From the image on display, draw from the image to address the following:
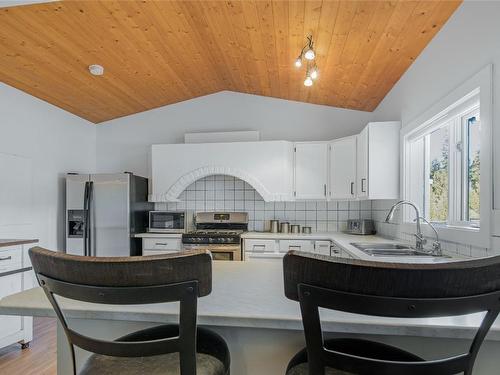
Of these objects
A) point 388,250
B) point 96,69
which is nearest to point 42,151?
point 96,69

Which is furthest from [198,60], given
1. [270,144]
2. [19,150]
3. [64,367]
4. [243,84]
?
[64,367]

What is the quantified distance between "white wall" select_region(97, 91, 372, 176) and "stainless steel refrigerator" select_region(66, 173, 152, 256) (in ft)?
2.79

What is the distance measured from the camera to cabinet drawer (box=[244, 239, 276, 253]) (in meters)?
3.56

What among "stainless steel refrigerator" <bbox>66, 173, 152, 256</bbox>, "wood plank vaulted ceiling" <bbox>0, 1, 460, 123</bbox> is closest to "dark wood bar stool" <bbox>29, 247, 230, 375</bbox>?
"wood plank vaulted ceiling" <bbox>0, 1, 460, 123</bbox>

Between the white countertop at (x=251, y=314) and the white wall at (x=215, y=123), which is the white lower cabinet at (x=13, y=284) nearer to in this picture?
the white countertop at (x=251, y=314)

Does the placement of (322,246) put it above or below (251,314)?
below

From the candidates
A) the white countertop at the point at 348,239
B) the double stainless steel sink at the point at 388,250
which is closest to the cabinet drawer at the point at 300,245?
the white countertop at the point at 348,239

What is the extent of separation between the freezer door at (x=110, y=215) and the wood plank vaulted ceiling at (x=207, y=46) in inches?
41.7

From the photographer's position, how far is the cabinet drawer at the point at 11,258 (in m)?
2.45

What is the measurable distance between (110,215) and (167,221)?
0.67 metres

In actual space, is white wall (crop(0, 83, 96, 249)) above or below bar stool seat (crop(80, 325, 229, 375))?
above

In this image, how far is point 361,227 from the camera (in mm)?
3615

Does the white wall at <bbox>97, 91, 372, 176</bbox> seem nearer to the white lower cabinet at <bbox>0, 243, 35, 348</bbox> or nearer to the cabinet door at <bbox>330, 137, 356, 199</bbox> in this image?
the cabinet door at <bbox>330, 137, 356, 199</bbox>

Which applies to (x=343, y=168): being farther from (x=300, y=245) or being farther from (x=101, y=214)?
(x=101, y=214)
